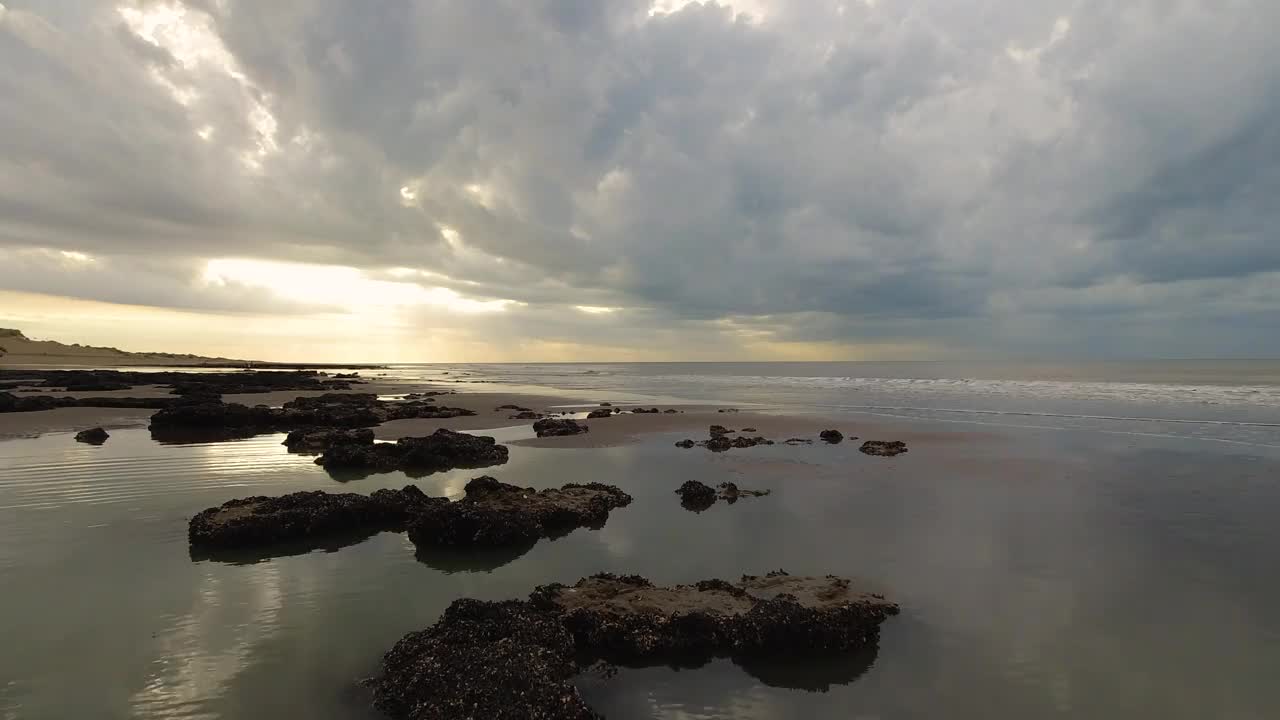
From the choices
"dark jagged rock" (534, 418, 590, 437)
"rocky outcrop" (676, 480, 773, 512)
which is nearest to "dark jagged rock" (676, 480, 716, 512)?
"rocky outcrop" (676, 480, 773, 512)

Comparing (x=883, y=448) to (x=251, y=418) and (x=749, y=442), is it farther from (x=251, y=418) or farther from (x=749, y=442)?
(x=251, y=418)

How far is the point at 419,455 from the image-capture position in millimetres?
17625

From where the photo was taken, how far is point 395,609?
7707 mm

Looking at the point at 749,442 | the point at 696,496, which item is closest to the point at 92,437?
the point at 696,496

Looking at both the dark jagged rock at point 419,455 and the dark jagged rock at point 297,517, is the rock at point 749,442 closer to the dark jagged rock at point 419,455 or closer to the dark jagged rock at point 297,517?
the dark jagged rock at point 419,455

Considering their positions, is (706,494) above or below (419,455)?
below

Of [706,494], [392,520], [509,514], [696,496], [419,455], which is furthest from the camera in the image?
[419,455]

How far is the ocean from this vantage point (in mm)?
5902

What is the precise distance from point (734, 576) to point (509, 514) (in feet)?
14.2

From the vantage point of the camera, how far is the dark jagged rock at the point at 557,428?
82.6ft

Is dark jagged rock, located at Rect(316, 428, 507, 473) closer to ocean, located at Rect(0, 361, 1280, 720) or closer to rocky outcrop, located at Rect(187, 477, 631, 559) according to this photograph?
ocean, located at Rect(0, 361, 1280, 720)

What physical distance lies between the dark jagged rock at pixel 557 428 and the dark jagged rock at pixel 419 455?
5139 mm

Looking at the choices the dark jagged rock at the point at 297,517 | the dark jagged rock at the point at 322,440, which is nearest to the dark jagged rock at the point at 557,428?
the dark jagged rock at the point at 322,440

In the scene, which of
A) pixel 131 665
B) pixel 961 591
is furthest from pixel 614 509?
pixel 131 665
